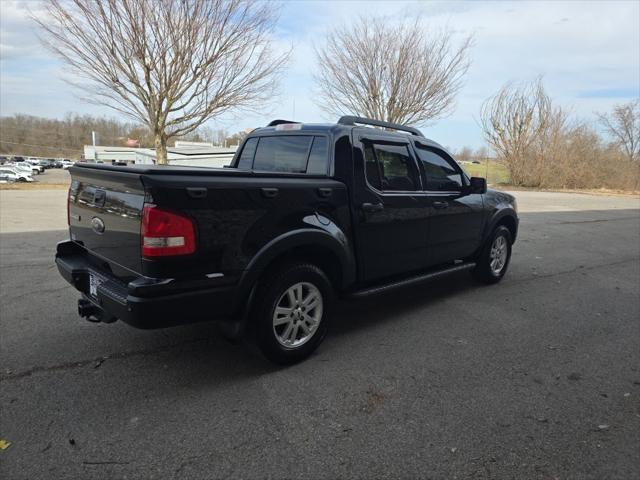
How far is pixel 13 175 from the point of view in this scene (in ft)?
133

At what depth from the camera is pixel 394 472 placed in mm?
2314

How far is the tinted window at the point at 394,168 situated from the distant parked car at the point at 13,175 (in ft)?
146

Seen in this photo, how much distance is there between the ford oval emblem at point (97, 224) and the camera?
318 centimetres

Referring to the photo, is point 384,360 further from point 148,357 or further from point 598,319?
point 598,319

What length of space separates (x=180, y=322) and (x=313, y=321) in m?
1.11

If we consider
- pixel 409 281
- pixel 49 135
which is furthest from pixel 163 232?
pixel 49 135

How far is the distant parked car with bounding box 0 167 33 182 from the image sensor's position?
129 ft

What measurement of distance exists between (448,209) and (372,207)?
1.30 m

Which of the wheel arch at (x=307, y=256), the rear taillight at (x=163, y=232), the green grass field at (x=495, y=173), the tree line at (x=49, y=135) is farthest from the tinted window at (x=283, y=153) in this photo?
the tree line at (x=49, y=135)

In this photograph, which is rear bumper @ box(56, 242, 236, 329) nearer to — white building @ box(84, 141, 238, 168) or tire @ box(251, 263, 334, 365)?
tire @ box(251, 263, 334, 365)

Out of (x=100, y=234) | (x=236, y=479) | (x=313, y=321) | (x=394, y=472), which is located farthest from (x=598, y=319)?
(x=100, y=234)

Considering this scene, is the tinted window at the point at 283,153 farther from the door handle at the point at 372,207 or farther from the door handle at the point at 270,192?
the door handle at the point at 270,192

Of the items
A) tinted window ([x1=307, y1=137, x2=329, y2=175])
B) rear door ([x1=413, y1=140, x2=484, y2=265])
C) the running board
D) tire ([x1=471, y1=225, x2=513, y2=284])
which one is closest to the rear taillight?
tinted window ([x1=307, y1=137, x2=329, y2=175])

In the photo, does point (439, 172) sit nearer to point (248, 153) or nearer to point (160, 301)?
point (248, 153)
